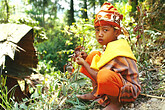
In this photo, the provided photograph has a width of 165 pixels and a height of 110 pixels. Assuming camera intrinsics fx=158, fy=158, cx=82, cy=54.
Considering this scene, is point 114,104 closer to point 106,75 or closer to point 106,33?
point 106,75

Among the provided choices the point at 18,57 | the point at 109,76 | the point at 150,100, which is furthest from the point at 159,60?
the point at 18,57

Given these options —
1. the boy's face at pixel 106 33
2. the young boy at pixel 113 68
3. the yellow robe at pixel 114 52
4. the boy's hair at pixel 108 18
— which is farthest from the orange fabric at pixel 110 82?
the boy's hair at pixel 108 18

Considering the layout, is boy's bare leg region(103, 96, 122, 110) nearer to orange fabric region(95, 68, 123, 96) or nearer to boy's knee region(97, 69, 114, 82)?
orange fabric region(95, 68, 123, 96)

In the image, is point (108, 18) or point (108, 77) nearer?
point (108, 77)

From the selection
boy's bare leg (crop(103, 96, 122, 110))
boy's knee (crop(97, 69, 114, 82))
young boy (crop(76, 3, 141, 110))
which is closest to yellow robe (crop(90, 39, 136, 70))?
young boy (crop(76, 3, 141, 110))

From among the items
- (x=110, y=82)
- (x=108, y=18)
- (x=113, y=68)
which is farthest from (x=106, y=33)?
(x=110, y=82)

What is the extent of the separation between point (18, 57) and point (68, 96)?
5.79ft

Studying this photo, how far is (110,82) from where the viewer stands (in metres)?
1.23

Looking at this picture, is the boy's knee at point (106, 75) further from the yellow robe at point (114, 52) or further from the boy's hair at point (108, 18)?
the boy's hair at point (108, 18)

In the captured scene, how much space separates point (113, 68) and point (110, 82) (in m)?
0.13

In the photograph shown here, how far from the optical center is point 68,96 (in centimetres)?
193

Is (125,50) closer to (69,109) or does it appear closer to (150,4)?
(69,109)

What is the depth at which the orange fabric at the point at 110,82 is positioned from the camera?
1.23 meters

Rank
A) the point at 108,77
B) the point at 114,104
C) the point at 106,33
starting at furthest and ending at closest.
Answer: the point at 106,33
the point at 114,104
the point at 108,77
